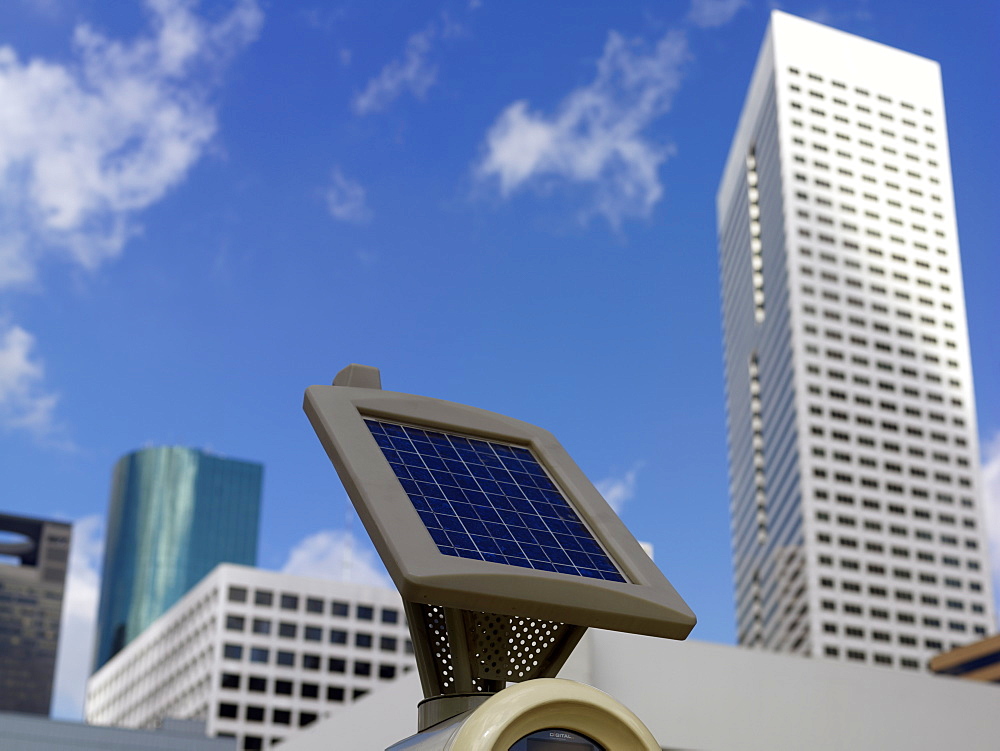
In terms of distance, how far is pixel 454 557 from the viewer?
10.0m

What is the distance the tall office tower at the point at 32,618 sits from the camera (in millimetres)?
157750

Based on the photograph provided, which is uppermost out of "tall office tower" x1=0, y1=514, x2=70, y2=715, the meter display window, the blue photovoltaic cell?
"tall office tower" x1=0, y1=514, x2=70, y2=715

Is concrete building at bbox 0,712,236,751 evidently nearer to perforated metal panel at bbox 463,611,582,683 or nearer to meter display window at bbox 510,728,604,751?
perforated metal panel at bbox 463,611,582,683

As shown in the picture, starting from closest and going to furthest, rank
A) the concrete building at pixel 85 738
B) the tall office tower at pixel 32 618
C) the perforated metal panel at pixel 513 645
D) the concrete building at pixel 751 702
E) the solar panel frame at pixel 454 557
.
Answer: the solar panel frame at pixel 454 557 → the perforated metal panel at pixel 513 645 → the concrete building at pixel 751 702 → the concrete building at pixel 85 738 → the tall office tower at pixel 32 618

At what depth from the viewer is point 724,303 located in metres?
182

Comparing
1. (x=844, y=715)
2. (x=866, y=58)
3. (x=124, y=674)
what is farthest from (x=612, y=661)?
(x=866, y=58)

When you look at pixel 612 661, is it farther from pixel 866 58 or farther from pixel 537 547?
pixel 866 58

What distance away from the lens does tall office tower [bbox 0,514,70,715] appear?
15775 centimetres

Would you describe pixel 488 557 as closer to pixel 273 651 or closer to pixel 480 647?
pixel 480 647

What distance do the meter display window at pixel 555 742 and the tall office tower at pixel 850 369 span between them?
129 m

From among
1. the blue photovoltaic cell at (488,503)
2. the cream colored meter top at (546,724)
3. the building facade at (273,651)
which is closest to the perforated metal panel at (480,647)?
the blue photovoltaic cell at (488,503)

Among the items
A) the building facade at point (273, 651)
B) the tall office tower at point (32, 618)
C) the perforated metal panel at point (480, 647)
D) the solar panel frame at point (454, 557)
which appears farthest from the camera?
the tall office tower at point (32, 618)

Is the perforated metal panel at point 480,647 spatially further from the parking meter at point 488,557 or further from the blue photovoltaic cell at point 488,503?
the blue photovoltaic cell at point 488,503

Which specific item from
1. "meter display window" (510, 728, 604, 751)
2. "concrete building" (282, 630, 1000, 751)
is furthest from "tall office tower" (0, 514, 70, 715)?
"meter display window" (510, 728, 604, 751)
